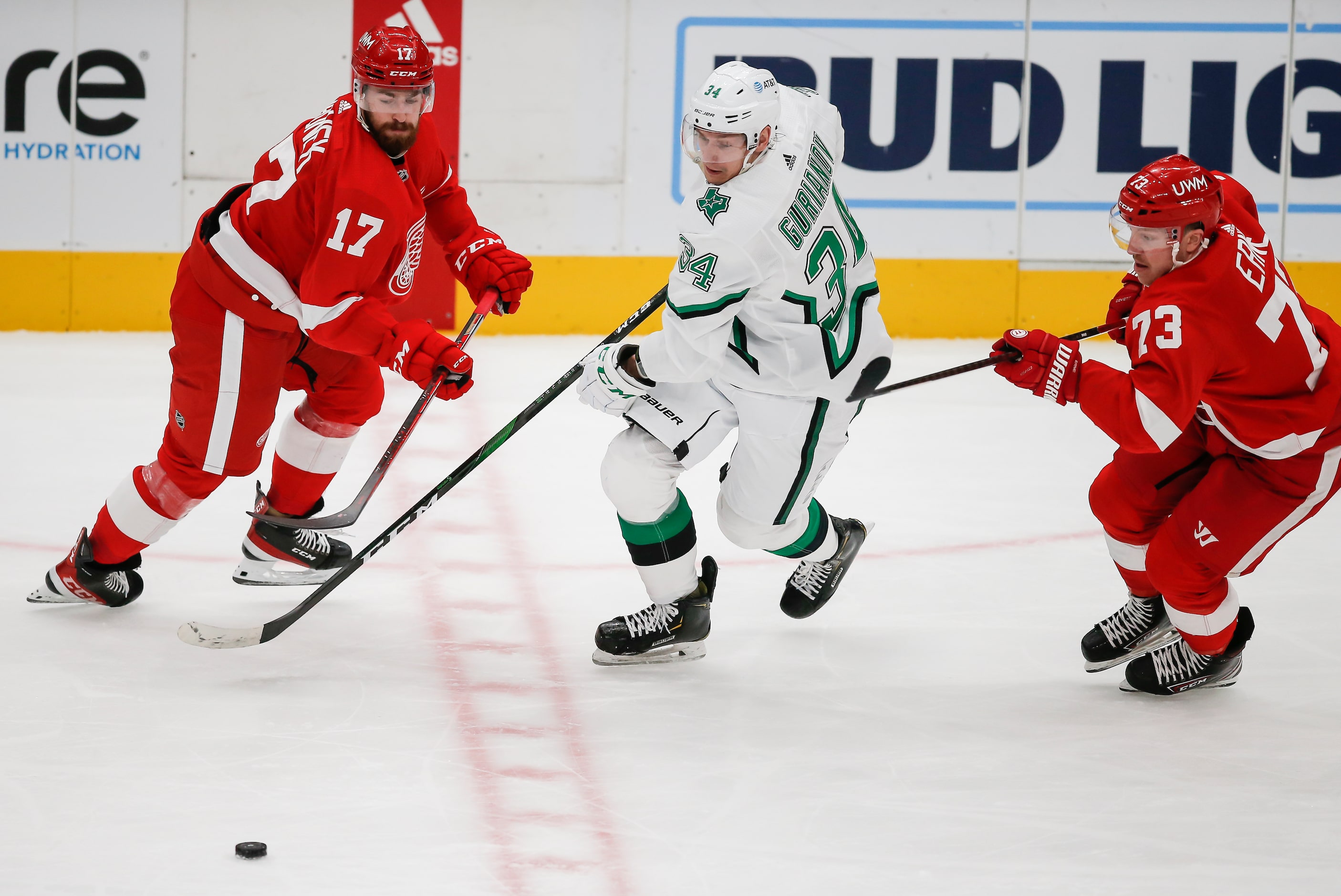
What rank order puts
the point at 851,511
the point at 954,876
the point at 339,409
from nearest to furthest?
the point at 954,876
the point at 339,409
the point at 851,511

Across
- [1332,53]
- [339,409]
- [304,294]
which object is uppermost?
[1332,53]

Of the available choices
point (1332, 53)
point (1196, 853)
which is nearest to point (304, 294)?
point (1196, 853)

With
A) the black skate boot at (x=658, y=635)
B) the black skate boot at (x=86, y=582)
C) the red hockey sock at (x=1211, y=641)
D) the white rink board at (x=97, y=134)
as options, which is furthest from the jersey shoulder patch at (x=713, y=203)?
the white rink board at (x=97, y=134)

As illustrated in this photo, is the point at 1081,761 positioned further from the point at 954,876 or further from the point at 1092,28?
the point at 1092,28

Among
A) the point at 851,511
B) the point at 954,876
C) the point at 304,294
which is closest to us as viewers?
the point at 954,876

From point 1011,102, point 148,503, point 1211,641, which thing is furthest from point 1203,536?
point 1011,102

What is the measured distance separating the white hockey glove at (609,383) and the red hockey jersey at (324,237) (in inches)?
14.9

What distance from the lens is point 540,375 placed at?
6.07 metres

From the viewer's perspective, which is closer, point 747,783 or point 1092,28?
point 747,783

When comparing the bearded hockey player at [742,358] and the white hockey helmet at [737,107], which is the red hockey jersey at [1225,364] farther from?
the white hockey helmet at [737,107]

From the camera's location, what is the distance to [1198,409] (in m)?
2.56

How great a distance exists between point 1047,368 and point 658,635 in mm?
901

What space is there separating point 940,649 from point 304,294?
1433mm

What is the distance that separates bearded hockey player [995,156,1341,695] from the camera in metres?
2.33
